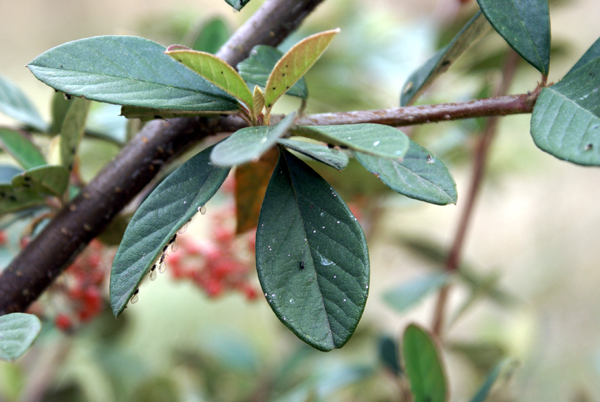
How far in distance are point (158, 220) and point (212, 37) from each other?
392 mm

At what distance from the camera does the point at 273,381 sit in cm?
107

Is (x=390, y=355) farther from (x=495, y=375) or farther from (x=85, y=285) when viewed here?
(x=85, y=285)

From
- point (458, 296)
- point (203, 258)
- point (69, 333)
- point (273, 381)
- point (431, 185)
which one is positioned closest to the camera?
point (431, 185)

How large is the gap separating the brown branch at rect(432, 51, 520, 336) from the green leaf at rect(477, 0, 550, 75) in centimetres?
47

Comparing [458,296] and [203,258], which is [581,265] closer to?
[458,296]

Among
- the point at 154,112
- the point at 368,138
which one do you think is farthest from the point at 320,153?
the point at 154,112

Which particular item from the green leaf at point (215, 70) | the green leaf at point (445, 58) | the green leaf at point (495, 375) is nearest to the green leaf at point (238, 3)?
the green leaf at point (215, 70)

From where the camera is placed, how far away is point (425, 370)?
530 mm

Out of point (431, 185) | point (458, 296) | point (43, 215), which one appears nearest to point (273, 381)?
point (43, 215)

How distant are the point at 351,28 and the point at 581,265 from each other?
147 centimetres

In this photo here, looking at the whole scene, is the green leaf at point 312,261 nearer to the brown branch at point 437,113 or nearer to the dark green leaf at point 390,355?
the brown branch at point 437,113

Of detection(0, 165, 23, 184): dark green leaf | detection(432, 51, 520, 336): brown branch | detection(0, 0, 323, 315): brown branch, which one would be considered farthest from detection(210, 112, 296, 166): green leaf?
detection(432, 51, 520, 336): brown branch

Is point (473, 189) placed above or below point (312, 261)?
below

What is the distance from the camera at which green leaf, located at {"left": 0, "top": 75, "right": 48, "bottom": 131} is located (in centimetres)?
54
